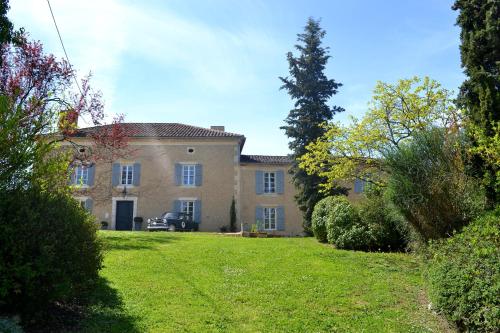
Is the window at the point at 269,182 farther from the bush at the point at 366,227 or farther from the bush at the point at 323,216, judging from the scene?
the bush at the point at 366,227

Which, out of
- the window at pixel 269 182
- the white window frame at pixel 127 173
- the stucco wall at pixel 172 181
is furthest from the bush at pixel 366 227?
the white window frame at pixel 127 173

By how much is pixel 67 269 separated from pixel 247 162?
2372cm

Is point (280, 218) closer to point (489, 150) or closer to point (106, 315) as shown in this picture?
point (489, 150)

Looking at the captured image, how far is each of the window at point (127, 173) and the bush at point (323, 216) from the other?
1589 centimetres

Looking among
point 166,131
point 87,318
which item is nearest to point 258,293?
point 87,318

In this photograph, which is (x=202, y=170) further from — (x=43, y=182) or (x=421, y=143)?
(x=43, y=182)

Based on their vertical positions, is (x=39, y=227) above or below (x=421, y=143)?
below

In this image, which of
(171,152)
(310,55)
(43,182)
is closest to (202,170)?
(171,152)

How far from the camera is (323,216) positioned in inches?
628

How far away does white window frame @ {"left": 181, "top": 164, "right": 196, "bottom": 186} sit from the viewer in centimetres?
2855

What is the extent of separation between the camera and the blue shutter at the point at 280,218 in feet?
92.5

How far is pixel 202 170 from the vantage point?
28625 millimetres

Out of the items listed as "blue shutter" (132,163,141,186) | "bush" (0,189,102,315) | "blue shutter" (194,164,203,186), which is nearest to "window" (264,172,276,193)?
"blue shutter" (194,164,203,186)

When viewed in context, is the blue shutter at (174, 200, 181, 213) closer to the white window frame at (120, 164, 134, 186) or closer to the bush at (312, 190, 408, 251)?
the white window frame at (120, 164, 134, 186)
